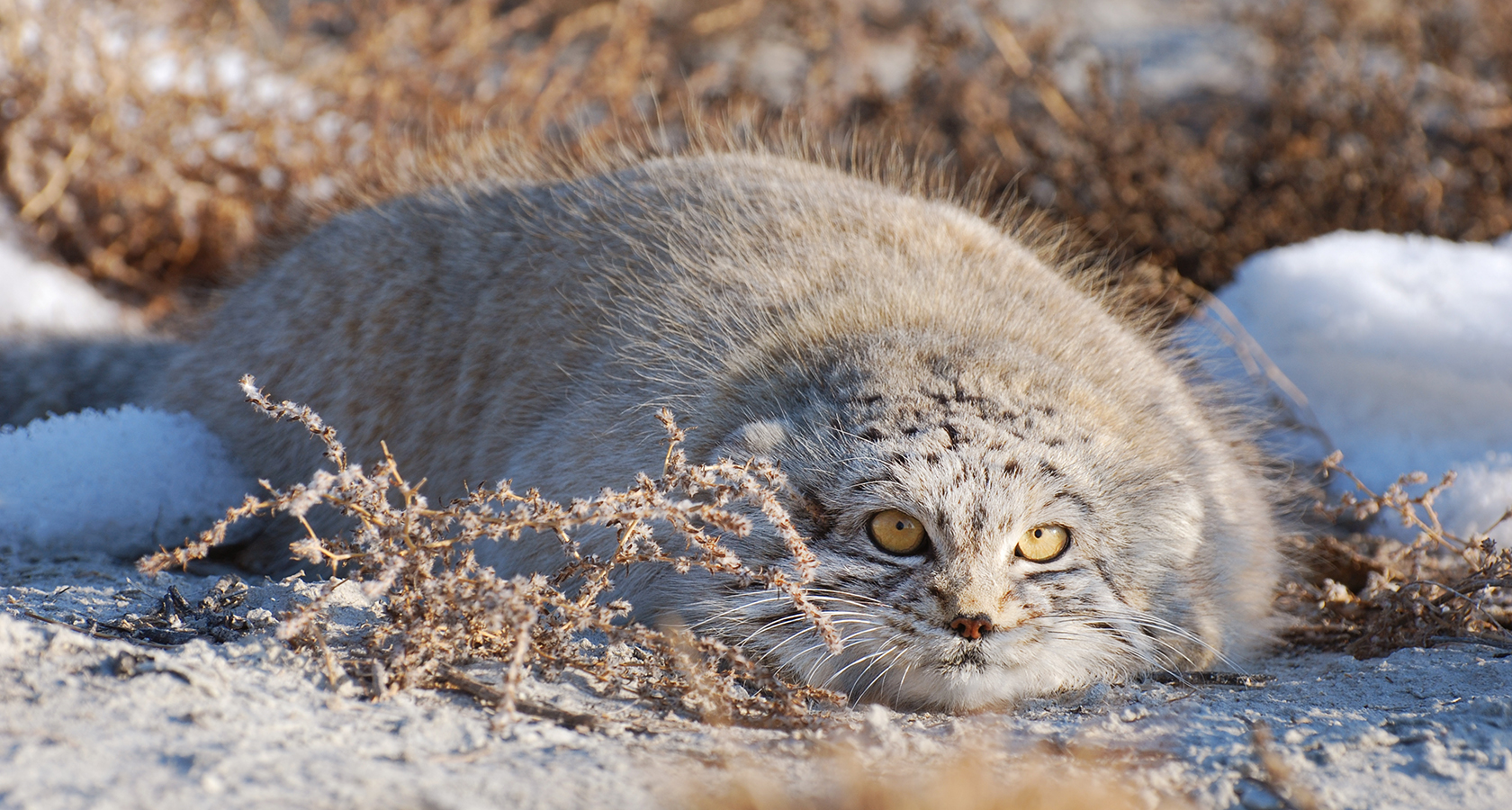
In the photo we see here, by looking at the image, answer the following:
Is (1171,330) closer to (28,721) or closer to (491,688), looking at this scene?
(491,688)

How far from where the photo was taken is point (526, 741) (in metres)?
2.13

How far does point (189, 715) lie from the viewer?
202cm

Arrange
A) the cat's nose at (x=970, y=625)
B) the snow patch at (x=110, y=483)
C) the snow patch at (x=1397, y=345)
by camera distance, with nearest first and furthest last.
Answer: the cat's nose at (x=970, y=625) → the snow patch at (x=110, y=483) → the snow patch at (x=1397, y=345)

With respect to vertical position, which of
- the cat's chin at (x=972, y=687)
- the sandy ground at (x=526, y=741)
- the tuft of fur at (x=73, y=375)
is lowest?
the sandy ground at (x=526, y=741)

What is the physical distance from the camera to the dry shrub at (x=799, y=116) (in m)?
5.45

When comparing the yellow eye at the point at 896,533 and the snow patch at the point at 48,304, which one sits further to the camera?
the snow patch at the point at 48,304

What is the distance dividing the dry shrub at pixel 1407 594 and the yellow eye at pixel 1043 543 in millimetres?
912

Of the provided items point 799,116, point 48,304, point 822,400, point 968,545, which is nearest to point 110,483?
point 48,304

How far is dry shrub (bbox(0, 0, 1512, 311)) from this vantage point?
5.45m

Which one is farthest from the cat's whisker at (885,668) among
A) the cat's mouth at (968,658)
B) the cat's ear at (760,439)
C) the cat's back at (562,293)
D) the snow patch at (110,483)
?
the snow patch at (110,483)

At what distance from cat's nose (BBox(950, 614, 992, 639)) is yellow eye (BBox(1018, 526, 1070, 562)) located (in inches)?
9.1

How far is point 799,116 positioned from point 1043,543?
12.0 ft

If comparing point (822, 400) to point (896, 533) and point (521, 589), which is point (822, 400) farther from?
point (521, 589)

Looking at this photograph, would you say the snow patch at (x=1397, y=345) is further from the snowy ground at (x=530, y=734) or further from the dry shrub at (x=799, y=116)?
the snowy ground at (x=530, y=734)
